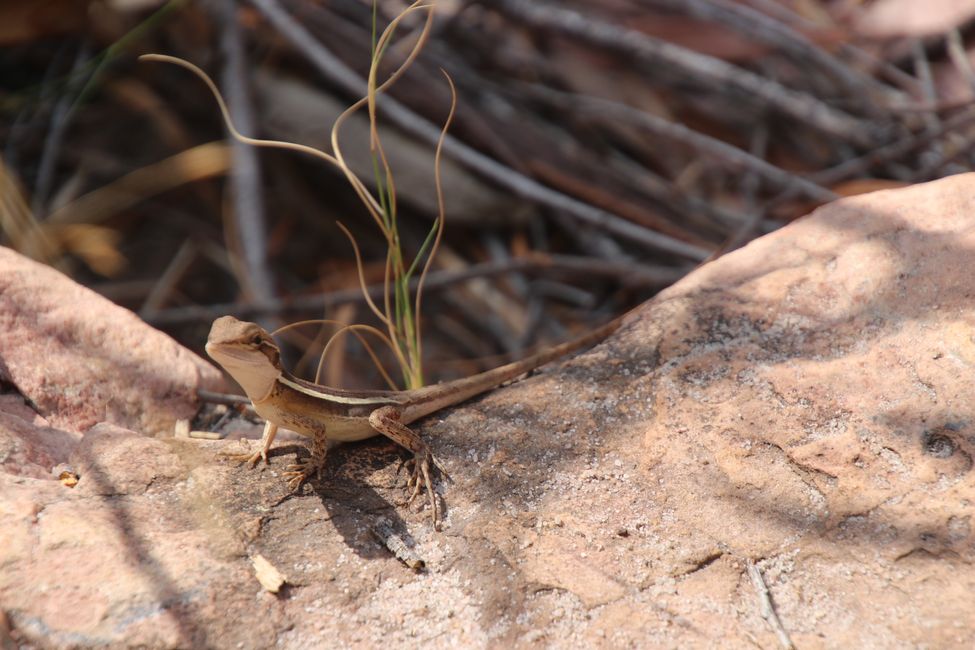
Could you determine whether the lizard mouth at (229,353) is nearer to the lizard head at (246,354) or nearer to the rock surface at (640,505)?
the lizard head at (246,354)

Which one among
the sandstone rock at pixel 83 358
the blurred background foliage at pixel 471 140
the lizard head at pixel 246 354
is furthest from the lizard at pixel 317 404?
the blurred background foliage at pixel 471 140

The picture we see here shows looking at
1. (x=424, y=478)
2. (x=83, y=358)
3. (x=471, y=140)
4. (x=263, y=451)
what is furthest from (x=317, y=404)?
(x=471, y=140)

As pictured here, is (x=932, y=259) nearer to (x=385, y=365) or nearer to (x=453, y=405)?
(x=453, y=405)

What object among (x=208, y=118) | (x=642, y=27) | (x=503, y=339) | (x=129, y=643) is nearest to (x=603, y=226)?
(x=503, y=339)

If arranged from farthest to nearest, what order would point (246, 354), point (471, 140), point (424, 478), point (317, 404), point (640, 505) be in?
point (471, 140) < point (317, 404) < point (246, 354) < point (424, 478) < point (640, 505)

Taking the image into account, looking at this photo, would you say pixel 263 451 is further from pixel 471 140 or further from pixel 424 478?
pixel 471 140

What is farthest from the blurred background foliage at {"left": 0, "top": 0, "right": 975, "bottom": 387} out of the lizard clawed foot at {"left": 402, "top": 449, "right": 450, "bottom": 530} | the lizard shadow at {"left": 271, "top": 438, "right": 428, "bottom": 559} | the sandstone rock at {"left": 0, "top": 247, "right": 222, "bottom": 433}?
the lizard clawed foot at {"left": 402, "top": 449, "right": 450, "bottom": 530}
